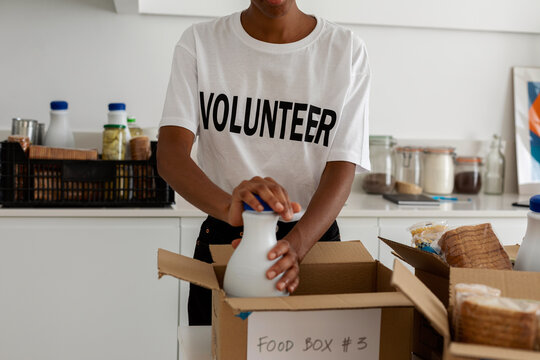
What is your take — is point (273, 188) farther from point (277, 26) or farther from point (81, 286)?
point (81, 286)

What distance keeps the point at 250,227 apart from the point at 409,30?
77.1 inches

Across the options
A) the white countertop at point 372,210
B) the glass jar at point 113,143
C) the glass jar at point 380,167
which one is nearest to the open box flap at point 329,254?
the white countertop at point 372,210

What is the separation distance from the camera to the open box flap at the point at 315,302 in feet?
2.17

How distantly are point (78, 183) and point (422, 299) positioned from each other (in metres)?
1.50

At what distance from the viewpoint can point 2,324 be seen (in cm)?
187

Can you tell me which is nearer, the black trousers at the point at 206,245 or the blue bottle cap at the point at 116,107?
the black trousers at the point at 206,245

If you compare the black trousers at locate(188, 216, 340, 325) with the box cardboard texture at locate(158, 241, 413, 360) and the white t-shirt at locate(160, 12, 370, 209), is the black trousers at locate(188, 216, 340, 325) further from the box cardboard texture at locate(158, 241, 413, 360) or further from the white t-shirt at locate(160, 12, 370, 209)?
the box cardboard texture at locate(158, 241, 413, 360)

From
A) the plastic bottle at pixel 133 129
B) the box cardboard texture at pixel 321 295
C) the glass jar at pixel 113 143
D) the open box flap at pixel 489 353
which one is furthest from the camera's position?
the plastic bottle at pixel 133 129

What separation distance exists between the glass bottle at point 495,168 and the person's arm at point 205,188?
1700 mm

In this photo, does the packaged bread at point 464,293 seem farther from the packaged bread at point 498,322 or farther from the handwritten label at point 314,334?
the handwritten label at point 314,334

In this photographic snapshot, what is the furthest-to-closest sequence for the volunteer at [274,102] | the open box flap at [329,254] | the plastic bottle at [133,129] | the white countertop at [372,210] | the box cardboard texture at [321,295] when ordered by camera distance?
the plastic bottle at [133,129] → the white countertop at [372,210] → the volunteer at [274,102] → the open box flap at [329,254] → the box cardboard texture at [321,295]

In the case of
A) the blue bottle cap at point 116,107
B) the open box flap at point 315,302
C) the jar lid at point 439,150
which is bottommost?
the open box flap at point 315,302

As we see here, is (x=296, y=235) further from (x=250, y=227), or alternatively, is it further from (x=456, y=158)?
(x=456, y=158)

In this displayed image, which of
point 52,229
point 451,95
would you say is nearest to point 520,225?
point 451,95
